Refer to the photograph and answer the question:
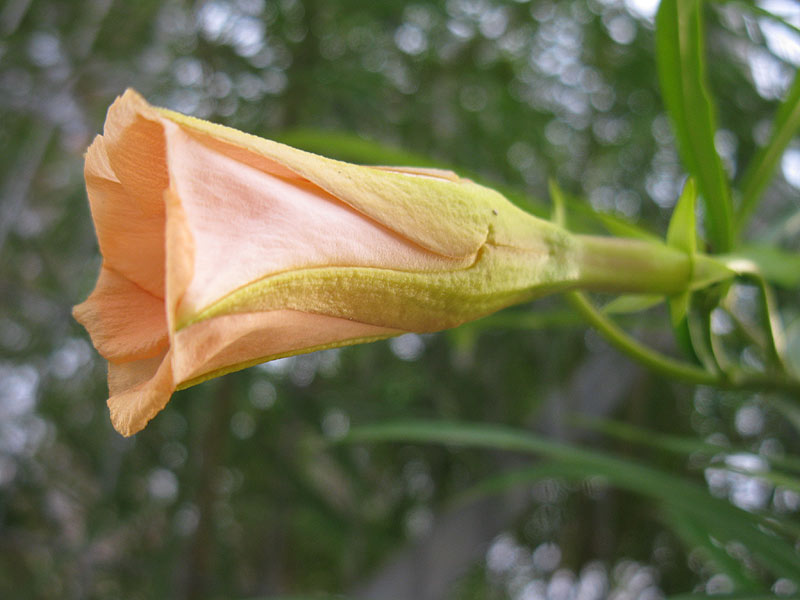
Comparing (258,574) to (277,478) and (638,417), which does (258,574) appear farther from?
(638,417)

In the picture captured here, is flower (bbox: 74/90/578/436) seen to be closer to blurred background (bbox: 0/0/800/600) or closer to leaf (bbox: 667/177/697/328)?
leaf (bbox: 667/177/697/328)

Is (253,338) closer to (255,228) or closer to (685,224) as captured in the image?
(255,228)

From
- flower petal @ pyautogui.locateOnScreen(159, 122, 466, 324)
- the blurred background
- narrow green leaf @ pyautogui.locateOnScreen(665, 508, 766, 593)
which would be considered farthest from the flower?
the blurred background

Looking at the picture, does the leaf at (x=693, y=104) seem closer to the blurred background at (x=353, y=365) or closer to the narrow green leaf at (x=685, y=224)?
the narrow green leaf at (x=685, y=224)

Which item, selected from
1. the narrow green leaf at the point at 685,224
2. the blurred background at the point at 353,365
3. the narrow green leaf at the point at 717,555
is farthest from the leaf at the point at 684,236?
the blurred background at the point at 353,365

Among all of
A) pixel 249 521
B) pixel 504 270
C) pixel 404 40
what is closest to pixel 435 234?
pixel 504 270

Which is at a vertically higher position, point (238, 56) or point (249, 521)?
point (238, 56)
